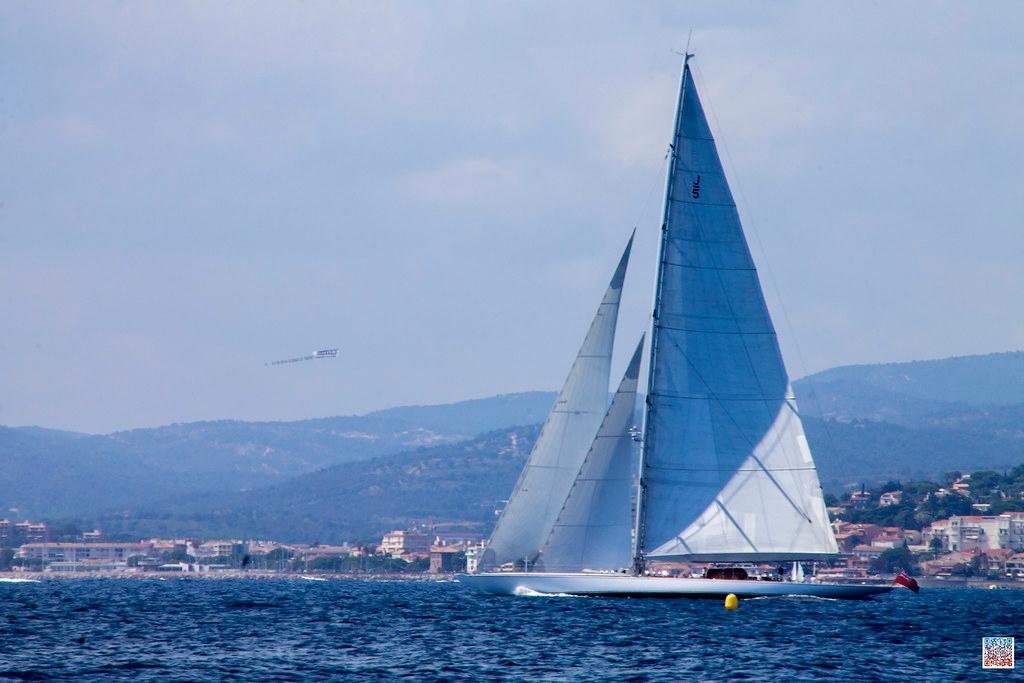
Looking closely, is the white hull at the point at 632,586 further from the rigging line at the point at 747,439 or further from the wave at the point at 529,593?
the rigging line at the point at 747,439

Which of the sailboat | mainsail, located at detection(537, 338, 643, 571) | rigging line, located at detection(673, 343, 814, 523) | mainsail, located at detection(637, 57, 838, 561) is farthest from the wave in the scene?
rigging line, located at detection(673, 343, 814, 523)

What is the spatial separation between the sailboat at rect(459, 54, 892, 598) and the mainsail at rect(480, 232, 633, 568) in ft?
0.23

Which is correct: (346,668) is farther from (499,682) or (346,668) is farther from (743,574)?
(743,574)

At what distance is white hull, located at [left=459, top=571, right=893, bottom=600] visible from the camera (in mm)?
61844

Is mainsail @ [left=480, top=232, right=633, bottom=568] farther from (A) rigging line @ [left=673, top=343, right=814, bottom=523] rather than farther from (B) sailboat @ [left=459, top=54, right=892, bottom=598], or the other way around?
(A) rigging line @ [left=673, top=343, right=814, bottom=523]

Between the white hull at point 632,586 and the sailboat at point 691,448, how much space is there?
0.32ft

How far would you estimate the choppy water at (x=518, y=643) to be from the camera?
4194 centimetres

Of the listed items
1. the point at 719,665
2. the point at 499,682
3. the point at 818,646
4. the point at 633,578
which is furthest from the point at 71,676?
the point at 633,578

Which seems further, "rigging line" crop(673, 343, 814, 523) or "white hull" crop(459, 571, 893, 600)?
"rigging line" crop(673, 343, 814, 523)

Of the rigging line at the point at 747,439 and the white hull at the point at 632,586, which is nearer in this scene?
the white hull at the point at 632,586

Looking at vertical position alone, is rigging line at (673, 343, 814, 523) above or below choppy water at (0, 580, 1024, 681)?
above

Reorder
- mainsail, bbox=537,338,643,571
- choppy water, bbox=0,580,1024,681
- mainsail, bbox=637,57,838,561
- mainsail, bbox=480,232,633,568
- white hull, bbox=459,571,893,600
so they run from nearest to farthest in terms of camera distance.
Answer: choppy water, bbox=0,580,1024,681 < white hull, bbox=459,571,893,600 < mainsail, bbox=537,338,643,571 < mainsail, bbox=637,57,838,561 < mainsail, bbox=480,232,633,568

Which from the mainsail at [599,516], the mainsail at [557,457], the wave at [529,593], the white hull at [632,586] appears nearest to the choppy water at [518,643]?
the wave at [529,593]

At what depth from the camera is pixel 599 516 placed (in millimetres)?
63094
